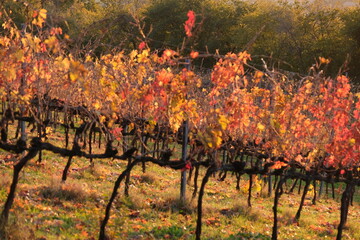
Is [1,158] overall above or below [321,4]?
below

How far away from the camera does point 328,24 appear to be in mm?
44750

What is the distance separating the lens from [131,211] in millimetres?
9930

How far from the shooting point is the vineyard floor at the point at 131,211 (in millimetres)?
7844

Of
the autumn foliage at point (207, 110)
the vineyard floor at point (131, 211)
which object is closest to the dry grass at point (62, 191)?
the vineyard floor at point (131, 211)

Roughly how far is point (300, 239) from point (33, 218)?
5456 millimetres

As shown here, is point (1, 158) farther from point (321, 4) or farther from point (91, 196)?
point (321, 4)

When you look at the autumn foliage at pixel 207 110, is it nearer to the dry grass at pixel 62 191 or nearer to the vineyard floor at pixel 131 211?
the dry grass at pixel 62 191

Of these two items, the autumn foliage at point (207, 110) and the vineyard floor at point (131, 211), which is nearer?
the vineyard floor at point (131, 211)

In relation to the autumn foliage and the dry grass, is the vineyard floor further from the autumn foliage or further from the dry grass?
the autumn foliage

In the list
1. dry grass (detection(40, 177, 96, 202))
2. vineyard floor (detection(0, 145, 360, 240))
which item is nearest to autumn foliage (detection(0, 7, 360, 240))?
dry grass (detection(40, 177, 96, 202))

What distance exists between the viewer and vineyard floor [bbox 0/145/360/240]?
7.84m

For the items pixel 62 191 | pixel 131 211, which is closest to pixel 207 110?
pixel 131 211

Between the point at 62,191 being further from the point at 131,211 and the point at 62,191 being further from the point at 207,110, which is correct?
A: the point at 207,110

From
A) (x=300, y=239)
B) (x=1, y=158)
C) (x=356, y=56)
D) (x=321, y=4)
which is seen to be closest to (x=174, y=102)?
(x=300, y=239)
